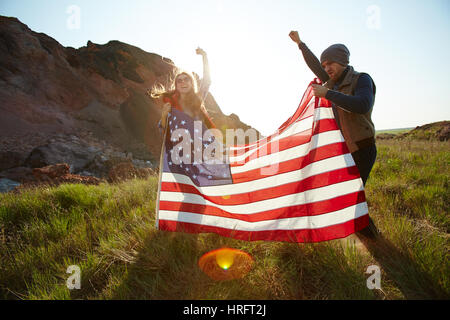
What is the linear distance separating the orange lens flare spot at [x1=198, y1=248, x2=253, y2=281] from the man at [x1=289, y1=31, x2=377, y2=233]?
56.8 inches

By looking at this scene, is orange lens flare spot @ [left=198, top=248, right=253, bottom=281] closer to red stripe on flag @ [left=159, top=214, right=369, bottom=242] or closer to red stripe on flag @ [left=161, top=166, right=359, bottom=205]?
red stripe on flag @ [left=159, top=214, right=369, bottom=242]

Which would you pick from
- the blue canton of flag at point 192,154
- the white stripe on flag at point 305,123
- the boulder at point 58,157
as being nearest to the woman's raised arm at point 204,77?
the blue canton of flag at point 192,154

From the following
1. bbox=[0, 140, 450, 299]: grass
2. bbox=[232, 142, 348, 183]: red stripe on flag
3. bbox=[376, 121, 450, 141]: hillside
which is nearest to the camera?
bbox=[0, 140, 450, 299]: grass

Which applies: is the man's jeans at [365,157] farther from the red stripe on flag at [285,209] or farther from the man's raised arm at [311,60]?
→ the man's raised arm at [311,60]

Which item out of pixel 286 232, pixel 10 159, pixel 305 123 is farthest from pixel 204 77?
pixel 10 159

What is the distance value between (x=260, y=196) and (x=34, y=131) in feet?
62.0

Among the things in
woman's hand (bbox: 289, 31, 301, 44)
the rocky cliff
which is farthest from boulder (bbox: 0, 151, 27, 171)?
woman's hand (bbox: 289, 31, 301, 44)

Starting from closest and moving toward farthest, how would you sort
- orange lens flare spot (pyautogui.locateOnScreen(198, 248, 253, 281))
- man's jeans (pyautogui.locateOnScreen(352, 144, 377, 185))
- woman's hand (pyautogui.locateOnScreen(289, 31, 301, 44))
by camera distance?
orange lens flare spot (pyautogui.locateOnScreen(198, 248, 253, 281))
man's jeans (pyautogui.locateOnScreen(352, 144, 377, 185))
woman's hand (pyautogui.locateOnScreen(289, 31, 301, 44))

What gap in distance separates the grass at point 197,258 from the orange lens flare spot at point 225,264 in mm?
66

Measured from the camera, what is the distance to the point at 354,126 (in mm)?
2398

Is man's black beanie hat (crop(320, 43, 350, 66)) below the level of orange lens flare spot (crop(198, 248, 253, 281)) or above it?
above

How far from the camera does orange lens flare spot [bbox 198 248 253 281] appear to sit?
6.30ft

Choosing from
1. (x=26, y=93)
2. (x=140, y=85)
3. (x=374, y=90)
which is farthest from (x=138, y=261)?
(x=140, y=85)
